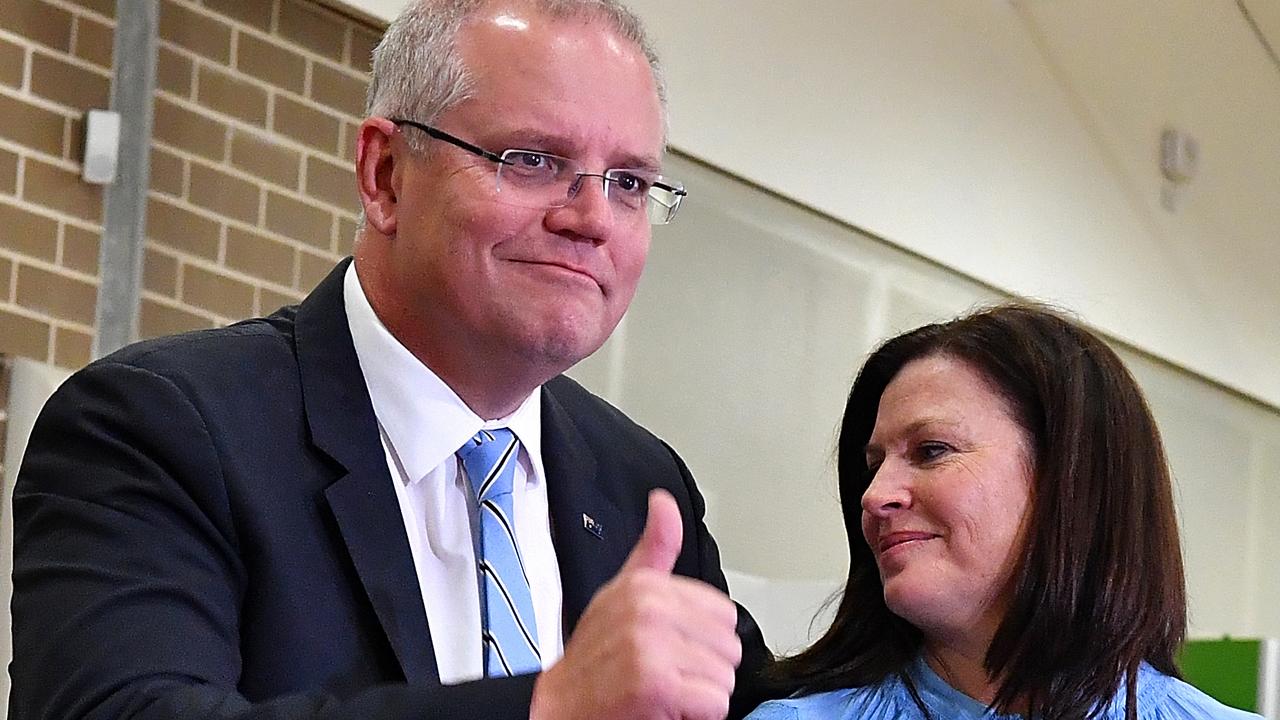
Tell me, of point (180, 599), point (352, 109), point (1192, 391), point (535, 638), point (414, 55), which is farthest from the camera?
point (1192, 391)

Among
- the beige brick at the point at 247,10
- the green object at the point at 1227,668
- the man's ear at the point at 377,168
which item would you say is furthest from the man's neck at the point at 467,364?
the beige brick at the point at 247,10

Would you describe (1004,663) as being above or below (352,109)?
below

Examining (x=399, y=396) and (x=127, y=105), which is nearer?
(x=399, y=396)

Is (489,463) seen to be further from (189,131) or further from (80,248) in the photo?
(189,131)

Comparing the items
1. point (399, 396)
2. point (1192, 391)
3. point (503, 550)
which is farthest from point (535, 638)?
point (1192, 391)

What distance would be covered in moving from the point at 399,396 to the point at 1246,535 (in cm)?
504

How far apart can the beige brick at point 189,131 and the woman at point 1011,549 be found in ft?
6.27

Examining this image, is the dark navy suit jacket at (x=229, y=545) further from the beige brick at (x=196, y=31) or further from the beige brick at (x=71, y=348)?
the beige brick at (x=196, y=31)

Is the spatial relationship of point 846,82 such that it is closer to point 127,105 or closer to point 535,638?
point 127,105

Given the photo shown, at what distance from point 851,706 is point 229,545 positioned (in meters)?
0.73

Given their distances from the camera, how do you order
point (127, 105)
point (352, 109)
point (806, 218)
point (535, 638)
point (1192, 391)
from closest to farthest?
point (535, 638) → point (127, 105) → point (352, 109) → point (806, 218) → point (1192, 391)

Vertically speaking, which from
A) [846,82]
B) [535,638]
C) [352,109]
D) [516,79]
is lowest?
[535,638]

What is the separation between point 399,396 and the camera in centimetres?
192

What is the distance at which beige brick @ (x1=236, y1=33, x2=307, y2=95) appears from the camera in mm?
3689
